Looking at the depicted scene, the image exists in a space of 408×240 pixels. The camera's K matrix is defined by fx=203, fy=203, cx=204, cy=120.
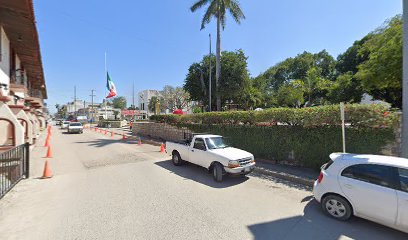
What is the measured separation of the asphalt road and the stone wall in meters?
9.44

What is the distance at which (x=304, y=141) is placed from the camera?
848 centimetres

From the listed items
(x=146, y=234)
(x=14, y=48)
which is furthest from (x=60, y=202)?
(x=14, y=48)

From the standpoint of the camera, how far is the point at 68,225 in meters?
4.16

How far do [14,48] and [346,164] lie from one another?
1832 cm

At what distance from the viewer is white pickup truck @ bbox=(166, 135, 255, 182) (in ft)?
22.6

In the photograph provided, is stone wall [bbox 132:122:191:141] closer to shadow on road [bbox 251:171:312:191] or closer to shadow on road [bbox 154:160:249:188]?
shadow on road [bbox 154:160:249:188]

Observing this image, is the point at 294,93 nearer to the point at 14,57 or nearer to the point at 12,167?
the point at 14,57

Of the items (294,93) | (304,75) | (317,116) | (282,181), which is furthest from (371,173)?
(304,75)

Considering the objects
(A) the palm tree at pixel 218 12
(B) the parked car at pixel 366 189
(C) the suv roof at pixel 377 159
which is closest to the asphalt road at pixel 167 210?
(B) the parked car at pixel 366 189

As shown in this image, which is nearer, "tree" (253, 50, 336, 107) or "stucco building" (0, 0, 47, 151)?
"stucco building" (0, 0, 47, 151)

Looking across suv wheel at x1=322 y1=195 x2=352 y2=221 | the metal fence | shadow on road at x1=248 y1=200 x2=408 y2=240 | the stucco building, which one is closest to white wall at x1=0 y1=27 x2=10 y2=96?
the stucco building

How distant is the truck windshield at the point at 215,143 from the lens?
7.98 m

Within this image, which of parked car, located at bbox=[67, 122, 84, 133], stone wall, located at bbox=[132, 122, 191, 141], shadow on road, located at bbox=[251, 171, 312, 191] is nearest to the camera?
shadow on road, located at bbox=[251, 171, 312, 191]

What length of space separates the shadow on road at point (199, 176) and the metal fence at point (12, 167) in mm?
4990
